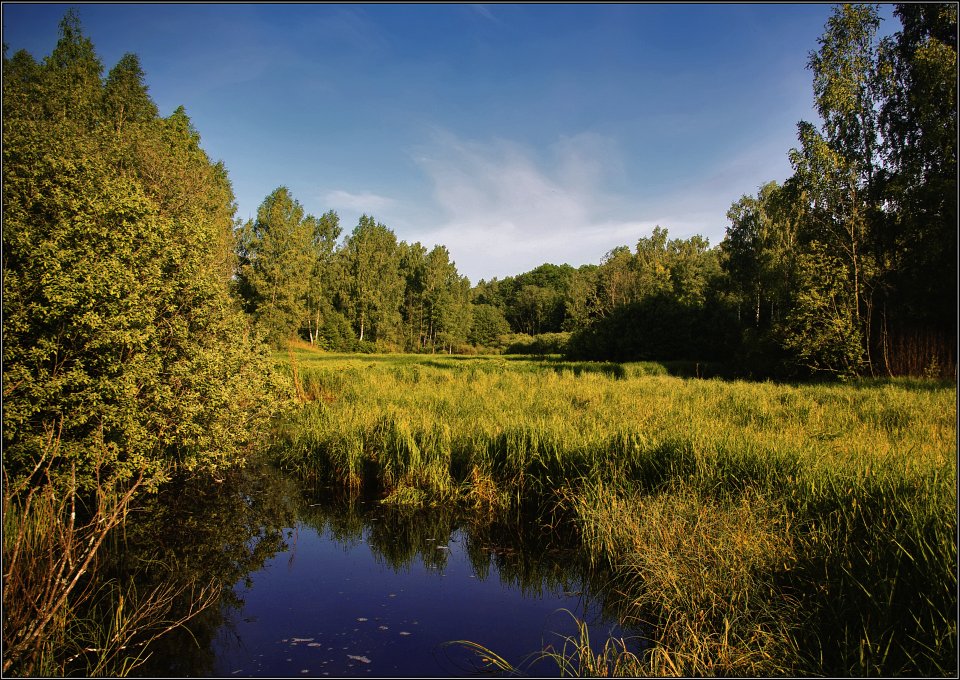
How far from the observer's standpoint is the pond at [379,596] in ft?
16.8

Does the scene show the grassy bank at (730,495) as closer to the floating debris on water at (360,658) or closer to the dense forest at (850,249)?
the floating debris on water at (360,658)

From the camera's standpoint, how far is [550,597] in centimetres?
638

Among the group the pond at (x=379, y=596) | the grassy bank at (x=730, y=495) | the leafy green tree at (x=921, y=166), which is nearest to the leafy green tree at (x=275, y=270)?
the grassy bank at (x=730, y=495)

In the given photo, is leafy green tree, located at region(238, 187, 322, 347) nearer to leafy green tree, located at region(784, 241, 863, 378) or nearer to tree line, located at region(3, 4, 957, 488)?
tree line, located at region(3, 4, 957, 488)

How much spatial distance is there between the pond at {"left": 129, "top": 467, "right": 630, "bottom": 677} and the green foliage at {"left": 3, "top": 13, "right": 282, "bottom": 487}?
1762 mm

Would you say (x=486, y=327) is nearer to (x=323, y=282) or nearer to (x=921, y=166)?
(x=323, y=282)

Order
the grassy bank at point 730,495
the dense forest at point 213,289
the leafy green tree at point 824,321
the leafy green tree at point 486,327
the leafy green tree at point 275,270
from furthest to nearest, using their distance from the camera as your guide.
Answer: the leafy green tree at point 486,327 → the leafy green tree at point 275,270 → the leafy green tree at point 824,321 → the dense forest at point 213,289 → the grassy bank at point 730,495

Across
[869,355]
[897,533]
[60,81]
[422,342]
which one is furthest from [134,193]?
[422,342]

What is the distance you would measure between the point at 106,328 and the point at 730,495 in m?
8.68

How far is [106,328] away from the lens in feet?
25.0

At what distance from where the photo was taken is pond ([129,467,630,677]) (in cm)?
513

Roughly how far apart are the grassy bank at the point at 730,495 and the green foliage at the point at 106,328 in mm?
2949

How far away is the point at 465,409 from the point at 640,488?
6.34 m

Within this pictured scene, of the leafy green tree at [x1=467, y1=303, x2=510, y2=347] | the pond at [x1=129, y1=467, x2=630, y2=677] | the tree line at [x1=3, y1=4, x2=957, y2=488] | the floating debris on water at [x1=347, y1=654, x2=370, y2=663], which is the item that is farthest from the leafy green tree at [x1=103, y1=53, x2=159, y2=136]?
the leafy green tree at [x1=467, y1=303, x2=510, y2=347]
